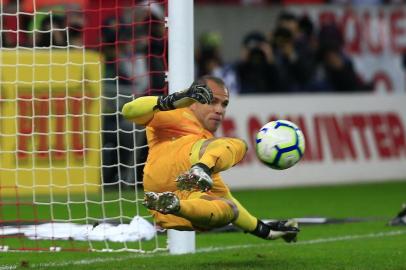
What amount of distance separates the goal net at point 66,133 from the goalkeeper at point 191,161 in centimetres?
155

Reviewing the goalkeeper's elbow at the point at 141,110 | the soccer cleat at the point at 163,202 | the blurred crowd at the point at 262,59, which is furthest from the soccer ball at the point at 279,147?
the blurred crowd at the point at 262,59

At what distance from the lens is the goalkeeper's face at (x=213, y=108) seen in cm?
847

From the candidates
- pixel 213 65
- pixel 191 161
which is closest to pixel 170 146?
pixel 191 161

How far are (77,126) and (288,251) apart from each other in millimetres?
4907

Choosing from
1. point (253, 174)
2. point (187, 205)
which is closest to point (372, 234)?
point (187, 205)

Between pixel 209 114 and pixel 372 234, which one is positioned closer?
pixel 209 114

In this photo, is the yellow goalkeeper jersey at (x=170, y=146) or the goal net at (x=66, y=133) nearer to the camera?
the yellow goalkeeper jersey at (x=170, y=146)

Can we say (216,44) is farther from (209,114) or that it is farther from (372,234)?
(209,114)

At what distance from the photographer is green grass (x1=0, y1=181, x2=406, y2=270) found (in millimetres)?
8344

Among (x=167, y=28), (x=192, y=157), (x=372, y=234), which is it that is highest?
(x=167, y=28)

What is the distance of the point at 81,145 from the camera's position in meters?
13.8

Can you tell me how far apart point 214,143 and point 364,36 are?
13.6 m

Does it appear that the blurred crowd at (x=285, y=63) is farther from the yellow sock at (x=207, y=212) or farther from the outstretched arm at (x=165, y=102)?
the yellow sock at (x=207, y=212)

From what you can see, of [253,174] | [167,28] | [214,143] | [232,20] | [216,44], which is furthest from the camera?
[232,20]
